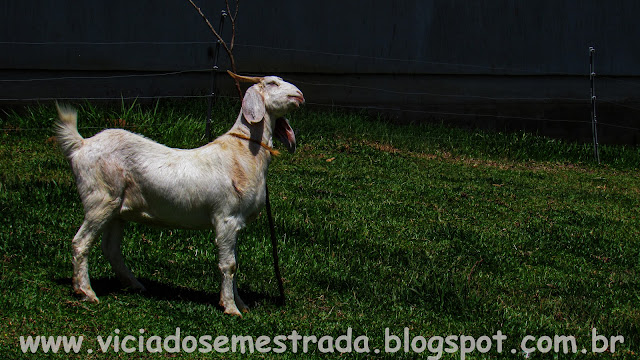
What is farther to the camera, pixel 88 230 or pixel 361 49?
pixel 361 49

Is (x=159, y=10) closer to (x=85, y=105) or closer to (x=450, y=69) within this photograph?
Answer: (x=85, y=105)

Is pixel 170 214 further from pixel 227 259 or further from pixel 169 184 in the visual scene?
pixel 227 259

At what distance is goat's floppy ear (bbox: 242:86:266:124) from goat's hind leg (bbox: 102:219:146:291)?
3.73ft

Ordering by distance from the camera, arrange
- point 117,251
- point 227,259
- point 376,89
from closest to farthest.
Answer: point 227,259 < point 117,251 < point 376,89

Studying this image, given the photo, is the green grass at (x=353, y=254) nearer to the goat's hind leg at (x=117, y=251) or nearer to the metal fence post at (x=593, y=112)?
the goat's hind leg at (x=117, y=251)

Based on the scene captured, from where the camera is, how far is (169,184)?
5.33 metres

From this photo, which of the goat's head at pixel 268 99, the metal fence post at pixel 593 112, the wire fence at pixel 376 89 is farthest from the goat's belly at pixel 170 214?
the metal fence post at pixel 593 112

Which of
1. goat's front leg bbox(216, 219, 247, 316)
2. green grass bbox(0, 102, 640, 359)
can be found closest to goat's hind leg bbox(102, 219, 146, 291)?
green grass bbox(0, 102, 640, 359)

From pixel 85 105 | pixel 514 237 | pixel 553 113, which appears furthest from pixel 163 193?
pixel 553 113

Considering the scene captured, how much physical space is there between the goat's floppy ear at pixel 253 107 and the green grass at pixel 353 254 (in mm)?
1317

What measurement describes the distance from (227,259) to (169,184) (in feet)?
2.05

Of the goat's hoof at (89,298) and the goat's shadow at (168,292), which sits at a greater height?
the goat's hoof at (89,298)

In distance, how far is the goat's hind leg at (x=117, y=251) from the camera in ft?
18.6

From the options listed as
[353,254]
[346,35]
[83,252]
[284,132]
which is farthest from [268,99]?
[346,35]
